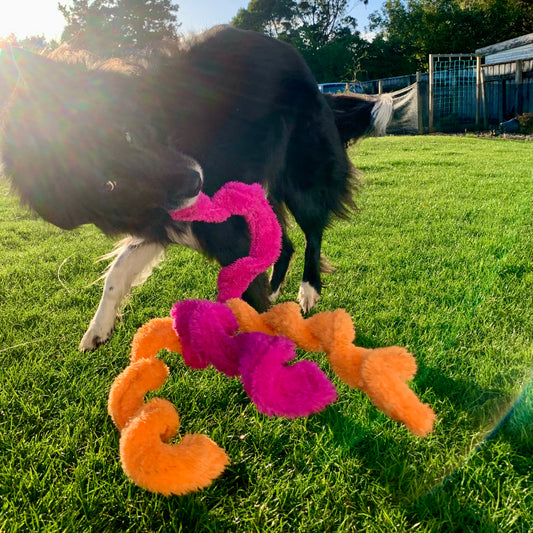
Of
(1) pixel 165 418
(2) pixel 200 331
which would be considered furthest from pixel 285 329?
(1) pixel 165 418

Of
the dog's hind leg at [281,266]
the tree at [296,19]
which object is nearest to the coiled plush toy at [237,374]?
the dog's hind leg at [281,266]

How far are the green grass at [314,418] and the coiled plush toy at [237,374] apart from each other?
203 mm

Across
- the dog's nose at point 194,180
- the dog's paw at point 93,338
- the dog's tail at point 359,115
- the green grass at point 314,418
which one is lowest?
the green grass at point 314,418

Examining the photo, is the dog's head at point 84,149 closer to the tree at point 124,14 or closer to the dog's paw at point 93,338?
the dog's paw at point 93,338

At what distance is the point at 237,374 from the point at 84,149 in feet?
3.17

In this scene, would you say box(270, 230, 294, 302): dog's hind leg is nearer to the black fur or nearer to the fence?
the black fur

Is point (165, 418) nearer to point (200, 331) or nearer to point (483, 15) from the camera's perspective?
point (200, 331)

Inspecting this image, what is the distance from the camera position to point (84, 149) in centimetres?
173

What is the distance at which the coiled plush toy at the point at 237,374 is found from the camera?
123cm

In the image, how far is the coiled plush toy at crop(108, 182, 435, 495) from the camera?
4.04 feet

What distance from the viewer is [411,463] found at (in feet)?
5.01

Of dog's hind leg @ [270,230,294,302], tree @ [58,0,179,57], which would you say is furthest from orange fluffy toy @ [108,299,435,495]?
tree @ [58,0,179,57]

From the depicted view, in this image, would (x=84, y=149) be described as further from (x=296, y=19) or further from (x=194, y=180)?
(x=296, y=19)

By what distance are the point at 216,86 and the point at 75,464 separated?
1821mm
